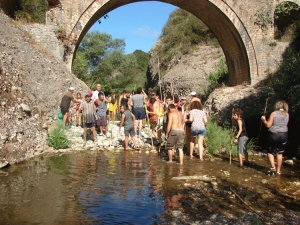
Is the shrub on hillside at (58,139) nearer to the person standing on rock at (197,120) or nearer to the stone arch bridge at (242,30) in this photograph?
the person standing on rock at (197,120)

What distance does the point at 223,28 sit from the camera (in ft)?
54.3

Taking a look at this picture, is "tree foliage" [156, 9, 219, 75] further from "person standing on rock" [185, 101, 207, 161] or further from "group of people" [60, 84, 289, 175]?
"person standing on rock" [185, 101, 207, 161]

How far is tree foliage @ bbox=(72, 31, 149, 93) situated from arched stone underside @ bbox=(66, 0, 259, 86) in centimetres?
2516

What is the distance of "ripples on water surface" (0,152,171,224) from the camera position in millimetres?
4746

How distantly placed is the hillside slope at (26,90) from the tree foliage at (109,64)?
27653 mm

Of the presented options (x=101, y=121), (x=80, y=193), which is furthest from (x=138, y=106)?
(x=80, y=193)

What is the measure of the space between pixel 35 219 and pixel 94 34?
50.7 meters

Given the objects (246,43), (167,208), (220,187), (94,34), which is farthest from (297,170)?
(94,34)

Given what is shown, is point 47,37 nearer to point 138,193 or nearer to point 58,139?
point 58,139

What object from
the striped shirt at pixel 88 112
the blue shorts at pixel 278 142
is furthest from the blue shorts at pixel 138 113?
the blue shorts at pixel 278 142

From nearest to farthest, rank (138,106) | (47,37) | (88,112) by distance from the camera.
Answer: (88,112) → (138,106) → (47,37)

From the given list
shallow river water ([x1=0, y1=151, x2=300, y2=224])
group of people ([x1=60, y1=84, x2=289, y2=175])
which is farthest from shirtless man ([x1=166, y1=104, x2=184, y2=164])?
shallow river water ([x1=0, y1=151, x2=300, y2=224])

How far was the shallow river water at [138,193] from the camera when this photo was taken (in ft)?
Answer: 15.8

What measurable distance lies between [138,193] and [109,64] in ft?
141
